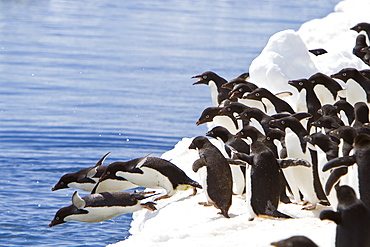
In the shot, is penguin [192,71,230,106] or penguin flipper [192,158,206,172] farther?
penguin [192,71,230,106]

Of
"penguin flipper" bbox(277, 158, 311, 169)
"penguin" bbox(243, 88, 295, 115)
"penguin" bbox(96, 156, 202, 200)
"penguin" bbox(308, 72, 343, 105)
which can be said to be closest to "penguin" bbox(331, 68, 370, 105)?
"penguin" bbox(308, 72, 343, 105)

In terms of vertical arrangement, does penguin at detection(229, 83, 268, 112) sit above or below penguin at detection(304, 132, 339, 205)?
above

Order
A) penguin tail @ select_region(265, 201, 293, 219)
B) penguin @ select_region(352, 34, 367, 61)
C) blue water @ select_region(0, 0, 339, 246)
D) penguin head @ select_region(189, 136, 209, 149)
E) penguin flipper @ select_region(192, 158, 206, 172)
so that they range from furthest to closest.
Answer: penguin @ select_region(352, 34, 367, 61), blue water @ select_region(0, 0, 339, 246), penguin head @ select_region(189, 136, 209, 149), penguin flipper @ select_region(192, 158, 206, 172), penguin tail @ select_region(265, 201, 293, 219)

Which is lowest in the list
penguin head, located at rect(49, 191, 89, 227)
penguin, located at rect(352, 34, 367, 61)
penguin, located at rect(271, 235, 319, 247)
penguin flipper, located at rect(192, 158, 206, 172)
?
penguin head, located at rect(49, 191, 89, 227)

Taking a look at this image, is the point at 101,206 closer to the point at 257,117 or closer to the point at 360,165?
the point at 257,117

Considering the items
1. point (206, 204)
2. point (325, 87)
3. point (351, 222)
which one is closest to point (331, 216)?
point (351, 222)

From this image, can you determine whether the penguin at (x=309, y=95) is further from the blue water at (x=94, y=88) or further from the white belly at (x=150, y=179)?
the blue water at (x=94, y=88)

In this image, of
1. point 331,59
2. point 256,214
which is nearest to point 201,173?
point 256,214

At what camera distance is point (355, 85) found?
8094 mm

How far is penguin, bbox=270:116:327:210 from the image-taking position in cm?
607

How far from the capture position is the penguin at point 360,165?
16.2 feet

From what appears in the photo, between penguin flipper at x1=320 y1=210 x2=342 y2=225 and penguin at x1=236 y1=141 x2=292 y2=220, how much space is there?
153 cm

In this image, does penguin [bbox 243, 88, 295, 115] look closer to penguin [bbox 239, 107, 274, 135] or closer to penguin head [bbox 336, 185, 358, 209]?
penguin [bbox 239, 107, 274, 135]

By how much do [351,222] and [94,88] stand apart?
522 inches
